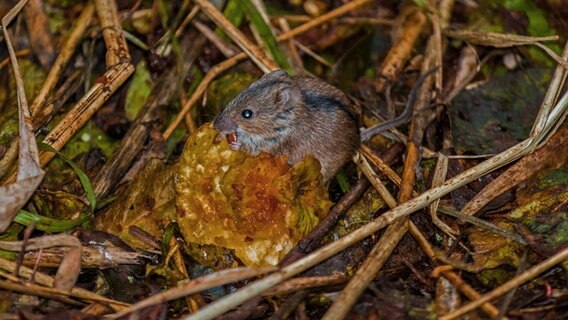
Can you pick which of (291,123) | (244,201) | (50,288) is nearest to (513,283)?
(244,201)

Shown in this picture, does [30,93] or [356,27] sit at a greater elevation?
[30,93]

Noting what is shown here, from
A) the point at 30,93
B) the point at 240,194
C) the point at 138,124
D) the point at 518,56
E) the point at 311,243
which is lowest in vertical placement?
the point at 518,56

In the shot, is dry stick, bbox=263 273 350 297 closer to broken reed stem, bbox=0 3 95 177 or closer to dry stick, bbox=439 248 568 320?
dry stick, bbox=439 248 568 320

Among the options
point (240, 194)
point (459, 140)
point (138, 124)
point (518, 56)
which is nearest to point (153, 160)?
point (138, 124)

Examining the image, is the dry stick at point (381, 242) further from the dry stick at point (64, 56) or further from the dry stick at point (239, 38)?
the dry stick at point (64, 56)

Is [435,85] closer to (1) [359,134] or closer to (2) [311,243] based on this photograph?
(1) [359,134]

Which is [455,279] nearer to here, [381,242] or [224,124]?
[381,242]

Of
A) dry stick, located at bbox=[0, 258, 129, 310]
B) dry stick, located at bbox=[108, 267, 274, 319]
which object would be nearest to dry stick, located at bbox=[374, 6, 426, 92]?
dry stick, located at bbox=[108, 267, 274, 319]
